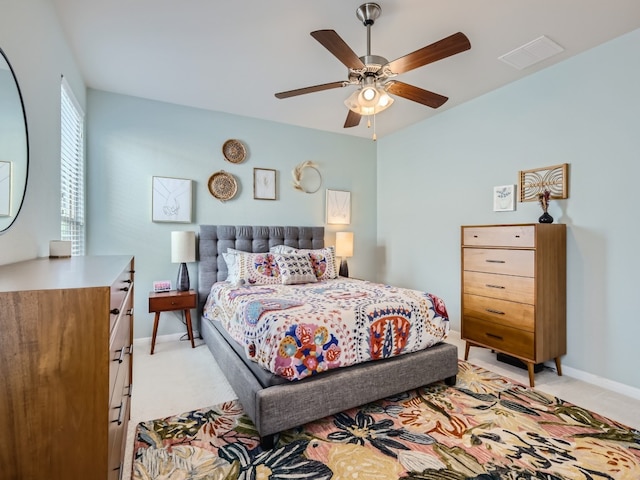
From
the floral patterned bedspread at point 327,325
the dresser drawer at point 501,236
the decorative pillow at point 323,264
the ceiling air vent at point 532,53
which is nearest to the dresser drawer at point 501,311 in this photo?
the dresser drawer at point 501,236

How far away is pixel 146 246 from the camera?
11.9 feet

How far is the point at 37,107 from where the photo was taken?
1.88 m

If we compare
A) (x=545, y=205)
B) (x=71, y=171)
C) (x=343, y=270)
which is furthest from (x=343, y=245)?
(x=71, y=171)

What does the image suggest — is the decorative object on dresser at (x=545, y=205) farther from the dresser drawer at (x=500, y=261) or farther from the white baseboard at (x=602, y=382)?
the white baseboard at (x=602, y=382)

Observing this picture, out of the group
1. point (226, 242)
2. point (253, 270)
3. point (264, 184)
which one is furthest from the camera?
point (264, 184)

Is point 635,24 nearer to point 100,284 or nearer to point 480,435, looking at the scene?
point 480,435

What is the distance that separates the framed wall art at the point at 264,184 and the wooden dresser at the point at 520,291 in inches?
99.7

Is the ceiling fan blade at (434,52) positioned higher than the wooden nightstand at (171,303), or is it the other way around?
the ceiling fan blade at (434,52)

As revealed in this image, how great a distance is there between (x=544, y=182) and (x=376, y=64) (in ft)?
6.68

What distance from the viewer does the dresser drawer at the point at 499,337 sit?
2.66 m

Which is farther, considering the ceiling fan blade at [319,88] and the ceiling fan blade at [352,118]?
the ceiling fan blade at [352,118]

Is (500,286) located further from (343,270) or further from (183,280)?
(183,280)

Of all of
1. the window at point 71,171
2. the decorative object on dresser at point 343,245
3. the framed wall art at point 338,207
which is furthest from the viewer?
the framed wall art at point 338,207

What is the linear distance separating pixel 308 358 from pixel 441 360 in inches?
46.8
